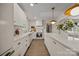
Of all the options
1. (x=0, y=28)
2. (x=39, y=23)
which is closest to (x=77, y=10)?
(x=0, y=28)

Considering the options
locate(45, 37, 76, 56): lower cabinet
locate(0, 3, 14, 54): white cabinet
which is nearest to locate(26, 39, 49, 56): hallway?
locate(45, 37, 76, 56): lower cabinet

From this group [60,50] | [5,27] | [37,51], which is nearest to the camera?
[5,27]

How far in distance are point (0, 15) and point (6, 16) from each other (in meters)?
0.11

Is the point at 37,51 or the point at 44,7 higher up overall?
the point at 44,7

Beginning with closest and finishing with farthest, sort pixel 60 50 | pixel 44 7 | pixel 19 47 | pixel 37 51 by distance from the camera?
pixel 60 50 → pixel 19 47 → pixel 37 51 → pixel 44 7

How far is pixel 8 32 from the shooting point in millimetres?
1804

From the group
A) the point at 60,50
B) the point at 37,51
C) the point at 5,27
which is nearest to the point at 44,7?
the point at 37,51

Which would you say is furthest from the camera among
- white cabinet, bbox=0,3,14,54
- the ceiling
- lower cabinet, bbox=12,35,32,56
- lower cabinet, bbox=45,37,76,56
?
the ceiling

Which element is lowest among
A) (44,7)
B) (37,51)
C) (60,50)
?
(37,51)

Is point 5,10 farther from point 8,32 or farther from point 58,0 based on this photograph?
point 58,0

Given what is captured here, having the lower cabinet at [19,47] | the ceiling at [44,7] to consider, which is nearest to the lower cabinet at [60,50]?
the lower cabinet at [19,47]

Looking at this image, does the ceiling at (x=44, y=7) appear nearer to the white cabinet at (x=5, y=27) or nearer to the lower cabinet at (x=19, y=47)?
the lower cabinet at (x=19, y=47)

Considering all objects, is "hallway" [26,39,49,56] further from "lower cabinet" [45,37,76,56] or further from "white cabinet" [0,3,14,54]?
"white cabinet" [0,3,14,54]

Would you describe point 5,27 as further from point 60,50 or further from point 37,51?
point 37,51
